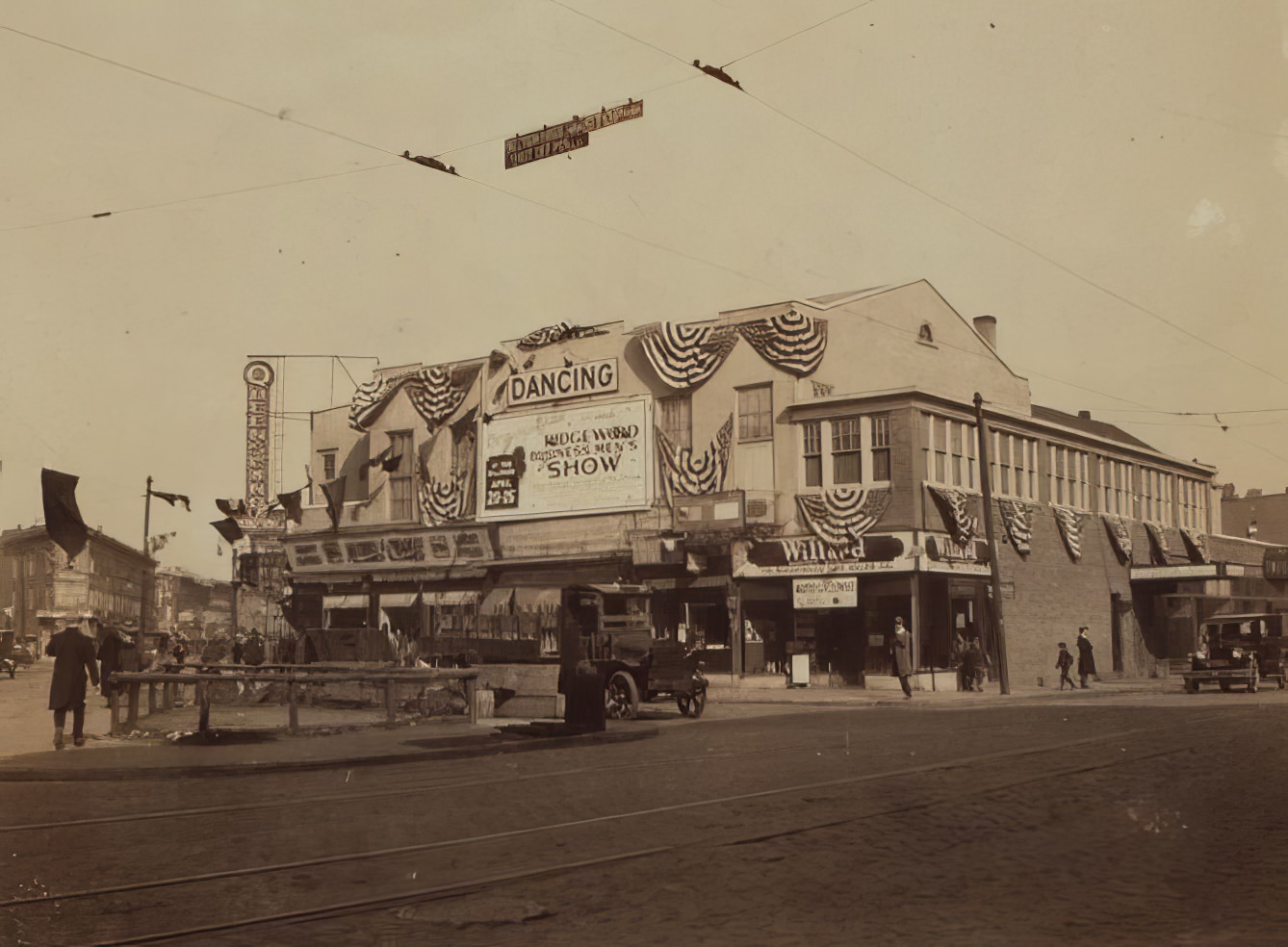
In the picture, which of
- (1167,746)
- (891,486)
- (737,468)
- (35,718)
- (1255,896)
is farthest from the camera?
(737,468)

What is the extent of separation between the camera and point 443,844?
9.12m

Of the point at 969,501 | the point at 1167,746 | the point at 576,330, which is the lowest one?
the point at 1167,746

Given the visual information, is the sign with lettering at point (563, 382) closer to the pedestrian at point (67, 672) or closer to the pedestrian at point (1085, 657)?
the pedestrian at point (1085, 657)

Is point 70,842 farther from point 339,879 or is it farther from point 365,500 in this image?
point 365,500

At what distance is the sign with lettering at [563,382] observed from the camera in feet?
138

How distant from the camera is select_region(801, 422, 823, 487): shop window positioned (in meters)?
37.0

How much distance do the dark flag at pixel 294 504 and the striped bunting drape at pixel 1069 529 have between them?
1102 inches

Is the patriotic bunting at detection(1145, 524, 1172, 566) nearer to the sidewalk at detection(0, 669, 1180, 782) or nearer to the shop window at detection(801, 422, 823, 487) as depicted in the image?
the shop window at detection(801, 422, 823, 487)

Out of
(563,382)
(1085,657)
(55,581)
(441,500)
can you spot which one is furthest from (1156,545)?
(55,581)

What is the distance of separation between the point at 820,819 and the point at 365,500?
40.2 metres

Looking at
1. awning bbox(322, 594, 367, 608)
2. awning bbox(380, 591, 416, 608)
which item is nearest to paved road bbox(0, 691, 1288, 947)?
awning bbox(380, 591, 416, 608)

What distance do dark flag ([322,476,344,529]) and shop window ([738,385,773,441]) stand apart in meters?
17.1

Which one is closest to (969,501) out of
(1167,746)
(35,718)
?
(1167,746)

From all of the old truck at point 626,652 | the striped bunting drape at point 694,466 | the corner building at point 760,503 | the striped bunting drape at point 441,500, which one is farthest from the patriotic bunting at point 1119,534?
the old truck at point 626,652
